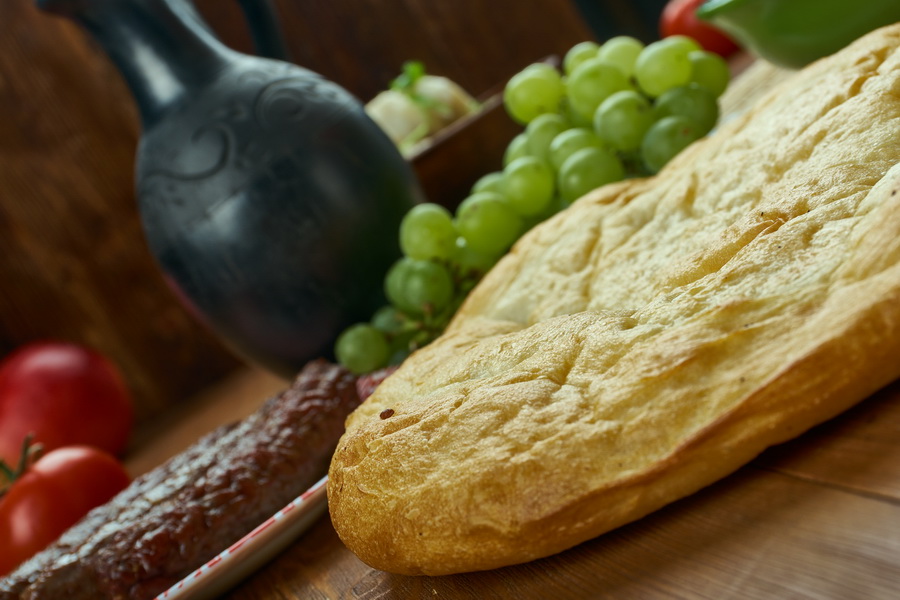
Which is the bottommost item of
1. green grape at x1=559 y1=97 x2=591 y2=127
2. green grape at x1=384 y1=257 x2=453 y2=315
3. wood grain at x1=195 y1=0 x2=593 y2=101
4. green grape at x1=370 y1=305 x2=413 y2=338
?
green grape at x1=370 y1=305 x2=413 y2=338

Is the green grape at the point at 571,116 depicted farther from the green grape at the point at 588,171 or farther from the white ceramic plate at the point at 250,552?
the white ceramic plate at the point at 250,552

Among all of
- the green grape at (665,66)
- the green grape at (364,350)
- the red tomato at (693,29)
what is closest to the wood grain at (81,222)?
the green grape at (364,350)

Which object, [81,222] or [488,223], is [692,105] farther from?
[81,222]

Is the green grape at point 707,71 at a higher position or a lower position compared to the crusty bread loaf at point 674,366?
higher

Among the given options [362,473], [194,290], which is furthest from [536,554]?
[194,290]

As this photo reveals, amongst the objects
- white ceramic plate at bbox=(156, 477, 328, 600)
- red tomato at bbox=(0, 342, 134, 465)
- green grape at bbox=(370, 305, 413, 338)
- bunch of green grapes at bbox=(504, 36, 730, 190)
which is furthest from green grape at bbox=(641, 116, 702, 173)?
red tomato at bbox=(0, 342, 134, 465)

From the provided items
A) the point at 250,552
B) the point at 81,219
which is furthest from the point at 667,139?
the point at 81,219

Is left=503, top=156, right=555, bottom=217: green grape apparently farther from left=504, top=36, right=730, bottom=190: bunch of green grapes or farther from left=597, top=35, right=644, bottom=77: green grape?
left=597, top=35, right=644, bottom=77: green grape
